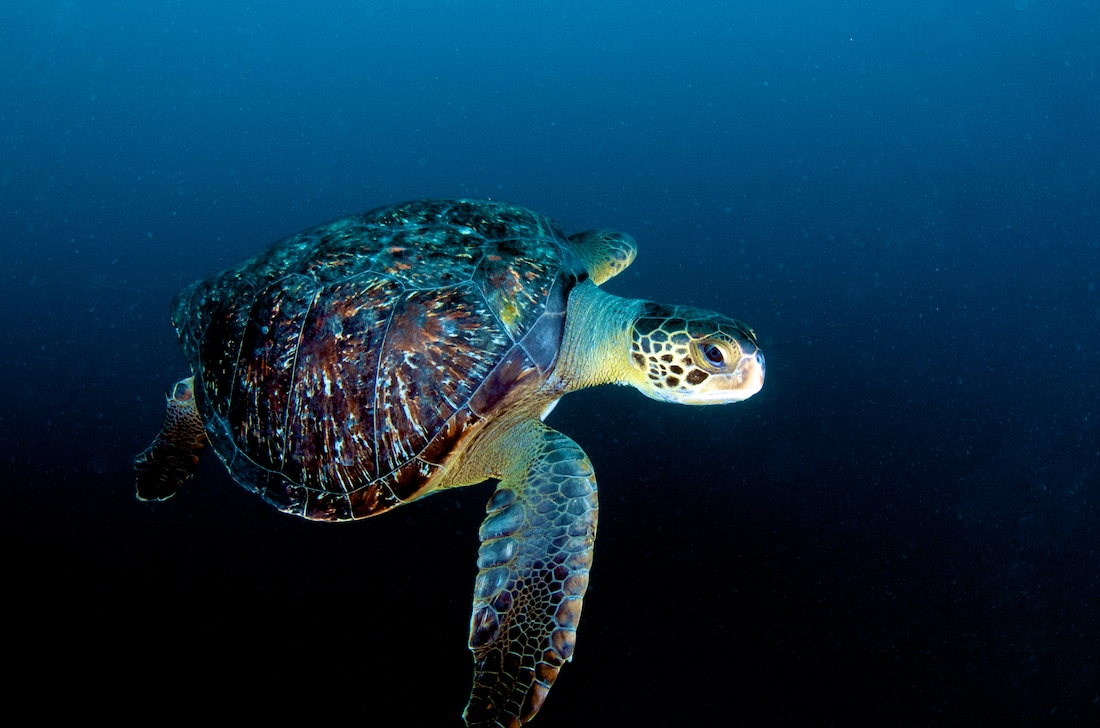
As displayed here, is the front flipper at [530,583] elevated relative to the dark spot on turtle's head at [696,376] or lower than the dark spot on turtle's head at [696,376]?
lower

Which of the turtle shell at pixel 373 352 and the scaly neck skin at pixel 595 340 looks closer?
the turtle shell at pixel 373 352

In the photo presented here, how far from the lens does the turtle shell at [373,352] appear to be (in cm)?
194

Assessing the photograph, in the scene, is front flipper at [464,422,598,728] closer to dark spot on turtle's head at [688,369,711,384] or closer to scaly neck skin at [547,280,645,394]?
scaly neck skin at [547,280,645,394]

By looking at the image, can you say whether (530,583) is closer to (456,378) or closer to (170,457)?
(456,378)

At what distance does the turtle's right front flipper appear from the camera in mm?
2734

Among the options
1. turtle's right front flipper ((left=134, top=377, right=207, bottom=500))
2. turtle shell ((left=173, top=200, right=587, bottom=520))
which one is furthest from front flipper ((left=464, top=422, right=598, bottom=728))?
turtle's right front flipper ((left=134, top=377, right=207, bottom=500))

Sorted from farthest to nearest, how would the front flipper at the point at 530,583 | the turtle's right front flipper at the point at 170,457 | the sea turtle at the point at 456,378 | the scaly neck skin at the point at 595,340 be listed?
the turtle's right front flipper at the point at 170,457
the scaly neck skin at the point at 595,340
the sea turtle at the point at 456,378
the front flipper at the point at 530,583

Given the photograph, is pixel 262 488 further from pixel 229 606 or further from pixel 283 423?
pixel 229 606

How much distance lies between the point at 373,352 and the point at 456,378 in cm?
34

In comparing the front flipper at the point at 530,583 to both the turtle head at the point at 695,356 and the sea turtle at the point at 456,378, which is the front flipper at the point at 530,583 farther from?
the turtle head at the point at 695,356

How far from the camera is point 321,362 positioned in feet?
6.57

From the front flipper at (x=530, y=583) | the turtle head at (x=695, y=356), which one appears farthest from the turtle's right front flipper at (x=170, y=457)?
the turtle head at (x=695, y=356)

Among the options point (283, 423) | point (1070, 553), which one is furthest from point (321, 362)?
point (1070, 553)

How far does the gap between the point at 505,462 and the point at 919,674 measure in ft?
13.6
